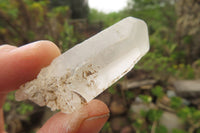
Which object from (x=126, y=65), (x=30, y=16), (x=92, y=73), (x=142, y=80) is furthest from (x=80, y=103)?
(x=30, y=16)

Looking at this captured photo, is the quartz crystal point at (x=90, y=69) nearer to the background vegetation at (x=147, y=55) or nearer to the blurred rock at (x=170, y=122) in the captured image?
the background vegetation at (x=147, y=55)

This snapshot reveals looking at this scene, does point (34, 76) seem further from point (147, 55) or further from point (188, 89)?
point (147, 55)

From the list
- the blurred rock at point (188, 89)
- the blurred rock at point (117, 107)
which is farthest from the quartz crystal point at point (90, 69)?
the blurred rock at point (188, 89)

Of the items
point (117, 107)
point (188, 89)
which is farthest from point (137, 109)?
point (188, 89)

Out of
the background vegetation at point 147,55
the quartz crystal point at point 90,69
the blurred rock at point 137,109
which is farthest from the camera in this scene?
the blurred rock at point 137,109

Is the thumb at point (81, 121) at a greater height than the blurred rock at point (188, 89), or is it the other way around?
the thumb at point (81, 121)

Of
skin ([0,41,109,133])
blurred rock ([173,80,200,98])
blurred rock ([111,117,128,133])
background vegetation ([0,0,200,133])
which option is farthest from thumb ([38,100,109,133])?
blurred rock ([173,80,200,98])

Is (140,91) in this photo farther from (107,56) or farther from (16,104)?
(16,104)
